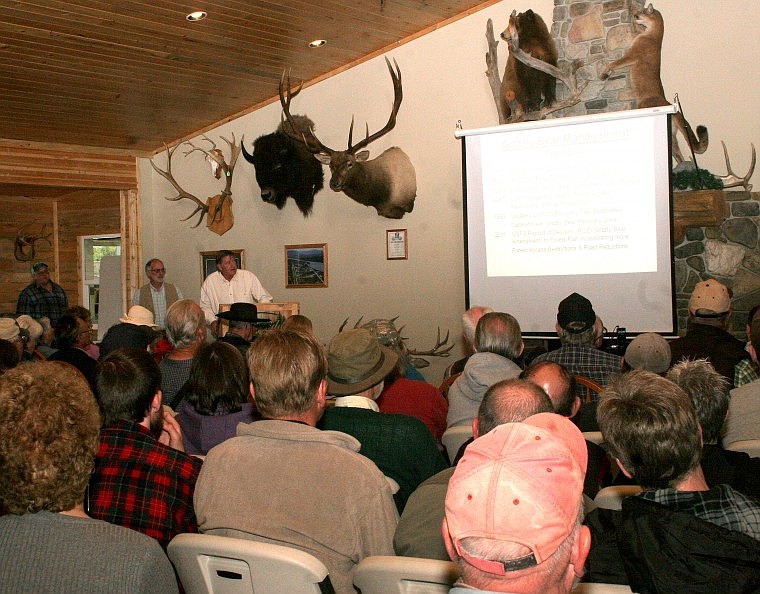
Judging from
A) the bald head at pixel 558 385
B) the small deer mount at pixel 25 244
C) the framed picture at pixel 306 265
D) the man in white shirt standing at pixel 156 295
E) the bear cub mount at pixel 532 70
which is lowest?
the bald head at pixel 558 385

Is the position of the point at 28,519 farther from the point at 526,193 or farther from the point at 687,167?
the point at 687,167

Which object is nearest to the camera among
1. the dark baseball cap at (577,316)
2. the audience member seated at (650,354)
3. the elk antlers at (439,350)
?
the audience member seated at (650,354)

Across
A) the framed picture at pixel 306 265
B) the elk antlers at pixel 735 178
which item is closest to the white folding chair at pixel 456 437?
the elk antlers at pixel 735 178

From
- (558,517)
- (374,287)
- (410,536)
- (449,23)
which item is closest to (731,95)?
(449,23)

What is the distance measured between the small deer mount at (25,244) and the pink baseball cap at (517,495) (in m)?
11.3

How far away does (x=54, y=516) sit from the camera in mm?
1510

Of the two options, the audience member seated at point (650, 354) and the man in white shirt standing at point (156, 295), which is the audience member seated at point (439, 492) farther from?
the man in white shirt standing at point (156, 295)

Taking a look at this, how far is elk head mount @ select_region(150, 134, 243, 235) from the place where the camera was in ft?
29.5

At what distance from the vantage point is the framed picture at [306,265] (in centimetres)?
846

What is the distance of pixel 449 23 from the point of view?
24.3 ft

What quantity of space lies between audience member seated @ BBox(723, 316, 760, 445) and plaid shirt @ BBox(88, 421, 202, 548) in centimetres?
179

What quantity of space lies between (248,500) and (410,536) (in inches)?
15.3

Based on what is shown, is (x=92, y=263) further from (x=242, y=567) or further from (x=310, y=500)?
(x=242, y=567)

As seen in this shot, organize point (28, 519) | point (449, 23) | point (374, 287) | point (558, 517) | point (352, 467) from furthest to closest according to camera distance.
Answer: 1. point (374, 287)
2. point (449, 23)
3. point (352, 467)
4. point (28, 519)
5. point (558, 517)
